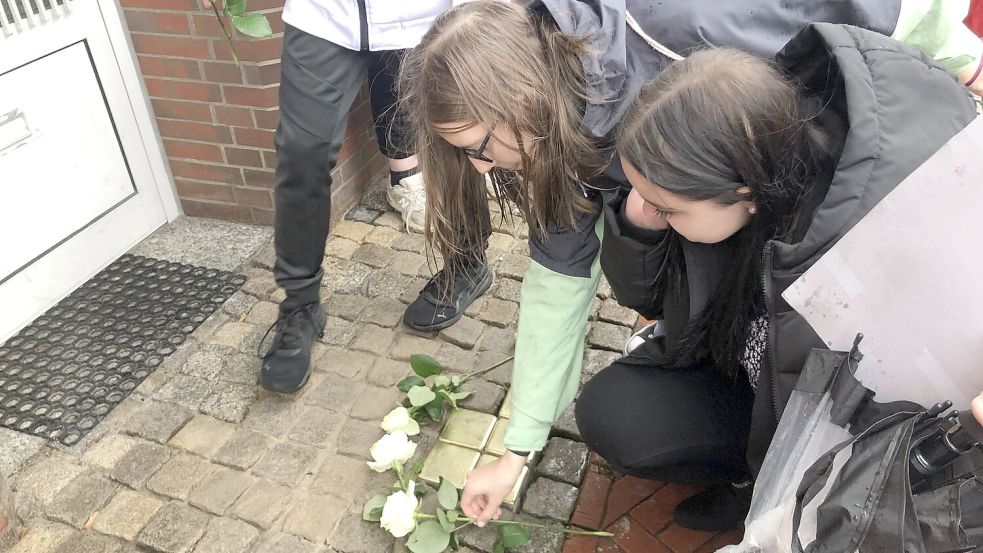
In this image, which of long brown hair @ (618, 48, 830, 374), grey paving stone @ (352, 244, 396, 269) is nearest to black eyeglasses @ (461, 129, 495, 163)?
long brown hair @ (618, 48, 830, 374)

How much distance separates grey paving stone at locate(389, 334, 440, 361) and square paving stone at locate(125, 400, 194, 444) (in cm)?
70

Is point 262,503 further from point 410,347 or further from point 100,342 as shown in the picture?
point 100,342

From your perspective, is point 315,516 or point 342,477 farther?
point 342,477

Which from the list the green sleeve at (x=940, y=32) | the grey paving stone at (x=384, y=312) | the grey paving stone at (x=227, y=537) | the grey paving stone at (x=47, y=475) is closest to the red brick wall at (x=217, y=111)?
the grey paving stone at (x=384, y=312)

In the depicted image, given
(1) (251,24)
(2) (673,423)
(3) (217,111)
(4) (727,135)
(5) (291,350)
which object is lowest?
(5) (291,350)

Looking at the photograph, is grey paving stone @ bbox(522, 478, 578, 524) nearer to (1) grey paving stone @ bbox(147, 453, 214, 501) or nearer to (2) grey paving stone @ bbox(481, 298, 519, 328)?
(2) grey paving stone @ bbox(481, 298, 519, 328)

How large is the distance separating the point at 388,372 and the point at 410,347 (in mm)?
144

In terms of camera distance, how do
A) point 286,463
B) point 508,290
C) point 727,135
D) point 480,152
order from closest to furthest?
point 727,135
point 480,152
point 286,463
point 508,290

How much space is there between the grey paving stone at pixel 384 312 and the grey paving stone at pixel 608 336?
719 mm

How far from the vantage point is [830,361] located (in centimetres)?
112

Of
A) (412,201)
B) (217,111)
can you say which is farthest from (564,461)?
(217,111)

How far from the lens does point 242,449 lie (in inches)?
88.5

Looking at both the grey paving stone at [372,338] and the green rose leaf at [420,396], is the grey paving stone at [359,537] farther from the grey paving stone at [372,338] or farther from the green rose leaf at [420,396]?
the grey paving stone at [372,338]

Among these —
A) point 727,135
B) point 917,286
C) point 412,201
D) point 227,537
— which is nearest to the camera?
point 917,286
